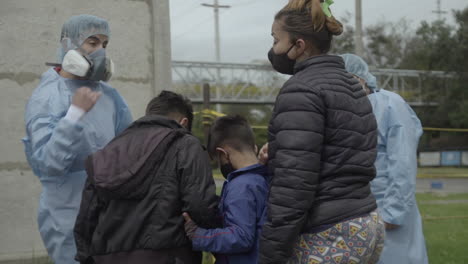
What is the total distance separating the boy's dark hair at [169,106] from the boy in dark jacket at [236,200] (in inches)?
7.7

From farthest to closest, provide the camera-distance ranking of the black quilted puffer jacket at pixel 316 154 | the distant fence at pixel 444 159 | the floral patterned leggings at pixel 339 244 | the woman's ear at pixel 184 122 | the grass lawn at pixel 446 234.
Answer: the distant fence at pixel 444 159 < the grass lawn at pixel 446 234 < the woman's ear at pixel 184 122 < the floral patterned leggings at pixel 339 244 < the black quilted puffer jacket at pixel 316 154

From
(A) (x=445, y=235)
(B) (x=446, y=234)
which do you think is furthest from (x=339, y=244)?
(B) (x=446, y=234)

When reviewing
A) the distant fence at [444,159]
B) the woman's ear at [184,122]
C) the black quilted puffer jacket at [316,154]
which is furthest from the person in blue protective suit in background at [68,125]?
the distant fence at [444,159]

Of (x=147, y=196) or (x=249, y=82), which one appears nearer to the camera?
(x=147, y=196)

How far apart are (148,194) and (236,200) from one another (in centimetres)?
39

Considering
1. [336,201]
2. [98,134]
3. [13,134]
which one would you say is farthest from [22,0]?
[336,201]

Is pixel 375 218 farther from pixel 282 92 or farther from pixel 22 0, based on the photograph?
pixel 22 0

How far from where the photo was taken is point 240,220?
2.56 m

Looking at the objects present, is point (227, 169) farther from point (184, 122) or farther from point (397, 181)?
point (397, 181)

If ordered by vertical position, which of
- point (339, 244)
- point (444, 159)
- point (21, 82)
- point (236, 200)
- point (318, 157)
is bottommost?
point (444, 159)

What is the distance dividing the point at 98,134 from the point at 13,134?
2020mm

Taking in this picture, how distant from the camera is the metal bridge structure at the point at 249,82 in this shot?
37.8 metres

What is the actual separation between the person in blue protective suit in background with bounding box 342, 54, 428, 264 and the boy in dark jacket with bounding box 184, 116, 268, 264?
3.86 feet

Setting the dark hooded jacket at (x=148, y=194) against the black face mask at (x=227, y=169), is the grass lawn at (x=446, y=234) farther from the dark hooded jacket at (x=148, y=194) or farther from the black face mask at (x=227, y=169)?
the dark hooded jacket at (x=148, y=194)
